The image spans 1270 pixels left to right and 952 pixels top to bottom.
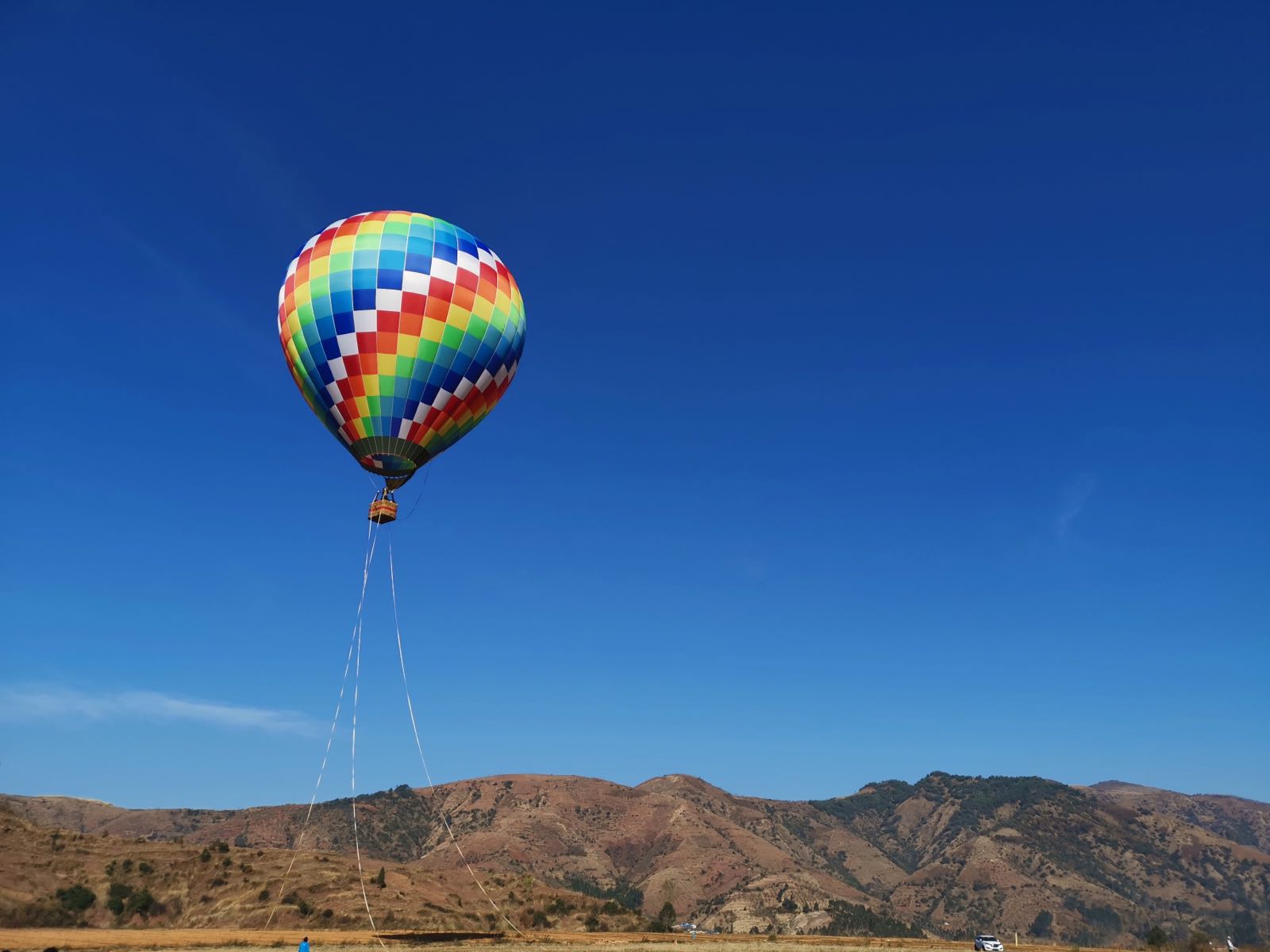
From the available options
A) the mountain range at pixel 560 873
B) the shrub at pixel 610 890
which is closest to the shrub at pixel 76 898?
the mountain range at pixel 560 873

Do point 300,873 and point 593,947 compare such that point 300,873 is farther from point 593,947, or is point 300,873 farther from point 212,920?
point 593,947

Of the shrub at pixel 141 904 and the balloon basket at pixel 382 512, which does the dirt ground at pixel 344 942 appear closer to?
the shrub at pixel 141 904

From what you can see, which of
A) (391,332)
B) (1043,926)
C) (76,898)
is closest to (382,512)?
(391,332)

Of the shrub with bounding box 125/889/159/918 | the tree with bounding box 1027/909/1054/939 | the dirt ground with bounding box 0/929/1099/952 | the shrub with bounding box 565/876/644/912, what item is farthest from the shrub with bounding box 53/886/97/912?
the tree with bounding box 1027/909/1054/939

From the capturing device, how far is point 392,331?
35125 mm

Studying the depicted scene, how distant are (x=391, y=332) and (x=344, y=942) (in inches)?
1301

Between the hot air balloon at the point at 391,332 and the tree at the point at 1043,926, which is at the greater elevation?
the hot air balloon at the point at 391,332

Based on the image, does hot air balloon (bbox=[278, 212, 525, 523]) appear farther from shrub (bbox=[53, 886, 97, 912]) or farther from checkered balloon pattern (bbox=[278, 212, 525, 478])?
shrub (bbox=[53, 886, 97, 912])

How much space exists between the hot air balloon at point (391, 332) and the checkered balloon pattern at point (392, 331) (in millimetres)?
43

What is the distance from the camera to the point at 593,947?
47.2m

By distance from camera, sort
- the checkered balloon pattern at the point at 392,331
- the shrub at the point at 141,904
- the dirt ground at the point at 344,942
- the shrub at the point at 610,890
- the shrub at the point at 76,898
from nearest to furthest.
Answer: the checkered balloon pattern at the point at 392,331 → the dirt ground at the point at 344,942 → the shrub at the point at 76,898 → the shrub at the point at 141,904 → the shrub at the point at 610,890

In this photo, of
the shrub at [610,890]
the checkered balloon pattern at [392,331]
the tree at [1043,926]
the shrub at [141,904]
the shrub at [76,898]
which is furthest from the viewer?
the tree at [1043,926]

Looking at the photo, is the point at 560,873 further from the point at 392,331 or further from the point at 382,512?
the point at 392,331

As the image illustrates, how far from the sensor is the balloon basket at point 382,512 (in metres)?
35.6
